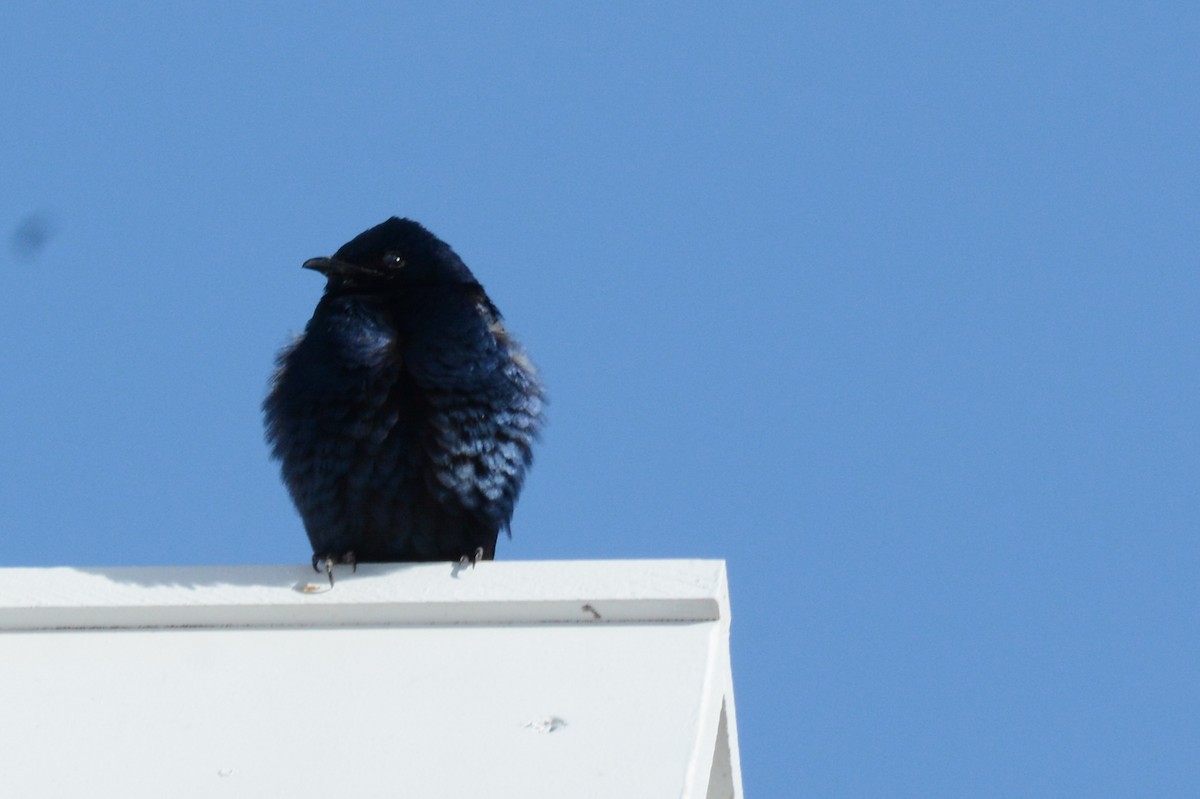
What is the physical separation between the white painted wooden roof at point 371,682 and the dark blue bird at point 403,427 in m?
0.85

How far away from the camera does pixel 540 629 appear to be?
2.97 meters

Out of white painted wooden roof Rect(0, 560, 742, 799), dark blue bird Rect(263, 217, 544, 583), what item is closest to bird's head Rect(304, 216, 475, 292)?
dark blue bird Rect(263, 217, 544, 583)

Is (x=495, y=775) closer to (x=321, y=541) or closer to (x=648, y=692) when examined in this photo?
(x=648, y=692)

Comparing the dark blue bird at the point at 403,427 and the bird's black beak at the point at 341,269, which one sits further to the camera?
the bird's black beak at the point at 341,269

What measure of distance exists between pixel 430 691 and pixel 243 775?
312 millimetres

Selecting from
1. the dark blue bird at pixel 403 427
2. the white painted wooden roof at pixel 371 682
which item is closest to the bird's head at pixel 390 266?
the dark blue bird at pixel 403 427

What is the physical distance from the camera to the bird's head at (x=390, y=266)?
457 centimetres

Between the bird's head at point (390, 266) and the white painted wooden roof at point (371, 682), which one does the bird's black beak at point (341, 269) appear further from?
the white painted wooden roof at point (371, 682)

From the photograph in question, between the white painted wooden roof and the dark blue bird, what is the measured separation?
851mm

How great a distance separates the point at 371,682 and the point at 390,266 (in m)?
1.91

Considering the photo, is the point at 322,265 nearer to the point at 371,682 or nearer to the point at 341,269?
the point at 341,269

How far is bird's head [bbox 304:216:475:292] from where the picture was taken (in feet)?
15.0

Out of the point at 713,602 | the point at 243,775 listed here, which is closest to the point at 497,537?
the point at 713,602

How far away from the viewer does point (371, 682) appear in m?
2.83
